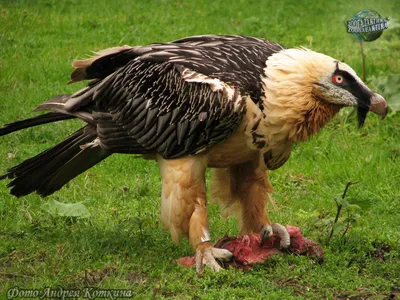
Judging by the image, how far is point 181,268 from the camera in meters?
5.67

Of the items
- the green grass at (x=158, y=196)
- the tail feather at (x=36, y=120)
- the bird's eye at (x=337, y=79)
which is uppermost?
the bird's eye at (x=337, y=79)

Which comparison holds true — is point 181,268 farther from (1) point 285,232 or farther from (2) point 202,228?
(1) point 285,232

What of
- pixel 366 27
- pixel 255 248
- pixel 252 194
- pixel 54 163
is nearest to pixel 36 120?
pixel 54 163

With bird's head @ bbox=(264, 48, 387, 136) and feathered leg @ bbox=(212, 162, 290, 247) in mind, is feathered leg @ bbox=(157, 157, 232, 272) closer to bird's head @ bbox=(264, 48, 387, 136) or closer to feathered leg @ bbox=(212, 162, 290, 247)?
feathered leg @ bbox=(212, 162, 290, 247)

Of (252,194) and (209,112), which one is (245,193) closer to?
(252,194)

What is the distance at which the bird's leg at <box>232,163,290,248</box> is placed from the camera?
625cm

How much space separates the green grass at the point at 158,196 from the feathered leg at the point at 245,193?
291 mm

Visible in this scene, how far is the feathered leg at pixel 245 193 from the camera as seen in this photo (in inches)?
247

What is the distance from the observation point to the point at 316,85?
564 centimetres

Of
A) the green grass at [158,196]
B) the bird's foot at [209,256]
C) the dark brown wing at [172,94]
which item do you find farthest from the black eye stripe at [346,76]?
the bird's foot at [209,256]

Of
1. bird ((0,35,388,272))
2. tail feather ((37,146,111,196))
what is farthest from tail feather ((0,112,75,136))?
tail feather ((37,146,111,196))

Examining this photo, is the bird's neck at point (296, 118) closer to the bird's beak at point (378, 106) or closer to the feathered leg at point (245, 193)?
the bird's beak at point (378, 106)

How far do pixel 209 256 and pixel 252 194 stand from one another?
2.65 feet

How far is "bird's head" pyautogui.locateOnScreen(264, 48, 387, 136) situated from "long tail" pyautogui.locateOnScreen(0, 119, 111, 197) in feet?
5.02
